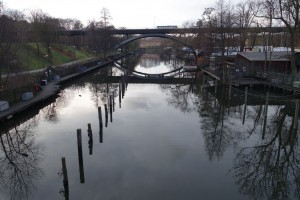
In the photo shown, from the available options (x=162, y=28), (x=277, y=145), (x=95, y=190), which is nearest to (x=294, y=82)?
(x=277, y=145)

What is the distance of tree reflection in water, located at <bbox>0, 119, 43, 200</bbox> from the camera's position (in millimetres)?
14992

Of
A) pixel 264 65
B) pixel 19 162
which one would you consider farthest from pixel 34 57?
pixel 19 162

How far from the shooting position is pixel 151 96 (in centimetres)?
4094

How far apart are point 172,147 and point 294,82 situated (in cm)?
2203

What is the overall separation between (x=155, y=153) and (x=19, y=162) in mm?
8862

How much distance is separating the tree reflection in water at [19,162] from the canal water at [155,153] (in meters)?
0.05

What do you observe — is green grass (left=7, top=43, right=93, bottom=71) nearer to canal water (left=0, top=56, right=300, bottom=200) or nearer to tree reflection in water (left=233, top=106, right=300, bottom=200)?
canal water (left=0, top=56, right=300, bottom=200)

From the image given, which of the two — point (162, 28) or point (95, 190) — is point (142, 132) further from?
point (162, 28)

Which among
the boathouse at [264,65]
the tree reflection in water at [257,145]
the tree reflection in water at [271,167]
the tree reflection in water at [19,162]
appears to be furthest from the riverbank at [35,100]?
the boathouse at [264,65]

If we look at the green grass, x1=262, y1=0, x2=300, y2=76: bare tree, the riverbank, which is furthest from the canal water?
the green grass

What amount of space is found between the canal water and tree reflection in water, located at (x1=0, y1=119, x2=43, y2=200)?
0.18ft

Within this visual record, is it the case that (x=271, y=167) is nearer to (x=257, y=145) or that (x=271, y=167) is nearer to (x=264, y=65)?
(x=257, y=145)

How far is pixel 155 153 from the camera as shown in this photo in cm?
1948

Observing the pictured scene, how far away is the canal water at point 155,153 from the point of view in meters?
14.8
